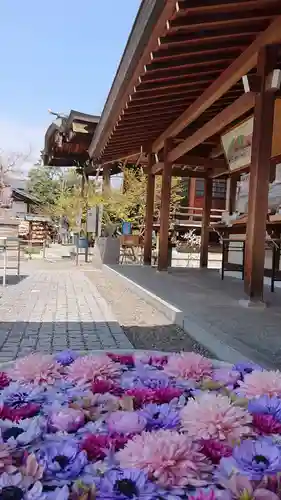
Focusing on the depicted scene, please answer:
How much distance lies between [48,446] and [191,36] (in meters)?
3.74

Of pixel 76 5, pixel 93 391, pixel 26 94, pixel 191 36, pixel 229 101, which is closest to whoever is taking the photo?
pixel 93 391

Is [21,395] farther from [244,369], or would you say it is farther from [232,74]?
[232,74]

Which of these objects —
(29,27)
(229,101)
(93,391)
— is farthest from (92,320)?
(29,27)

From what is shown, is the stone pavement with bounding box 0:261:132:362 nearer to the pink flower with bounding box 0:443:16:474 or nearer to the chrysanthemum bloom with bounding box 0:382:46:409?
the chrysanthemum bloom with bounding box 0:382:46:409

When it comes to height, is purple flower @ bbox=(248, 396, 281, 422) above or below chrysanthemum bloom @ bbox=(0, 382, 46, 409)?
above

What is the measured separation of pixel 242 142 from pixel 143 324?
145 inches

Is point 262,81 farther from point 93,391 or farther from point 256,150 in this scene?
point 93,391

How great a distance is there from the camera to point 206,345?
3.22 m

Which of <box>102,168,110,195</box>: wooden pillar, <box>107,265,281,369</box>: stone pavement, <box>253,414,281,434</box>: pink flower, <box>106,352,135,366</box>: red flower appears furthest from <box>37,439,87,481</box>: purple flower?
<box>102,168,110,195</box>: wooden pillar

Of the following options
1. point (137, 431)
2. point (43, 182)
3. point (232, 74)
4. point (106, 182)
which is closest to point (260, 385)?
point (137, 431)

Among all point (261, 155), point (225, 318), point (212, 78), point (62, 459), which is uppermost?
point (212, 78)

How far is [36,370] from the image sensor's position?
1.18 m

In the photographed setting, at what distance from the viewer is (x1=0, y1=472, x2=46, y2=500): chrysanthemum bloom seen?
0.68 m

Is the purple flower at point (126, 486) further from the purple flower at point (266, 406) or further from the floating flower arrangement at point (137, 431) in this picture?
the purple flower at point (266, 406)
